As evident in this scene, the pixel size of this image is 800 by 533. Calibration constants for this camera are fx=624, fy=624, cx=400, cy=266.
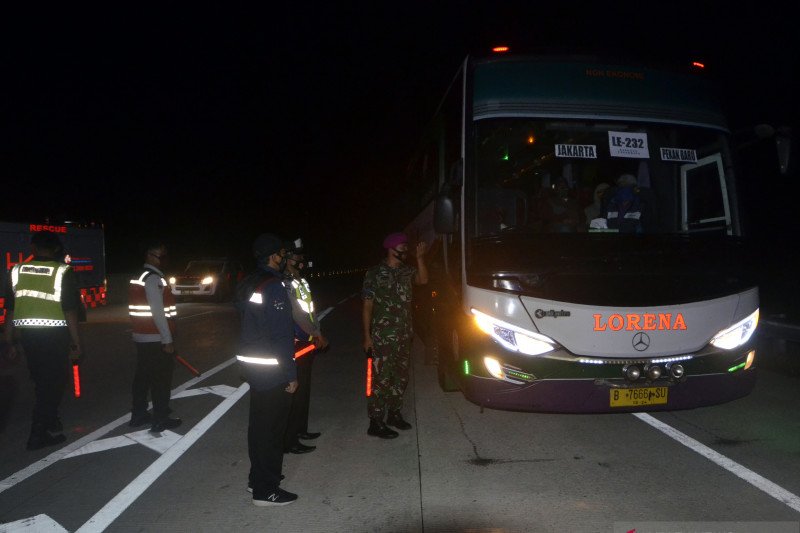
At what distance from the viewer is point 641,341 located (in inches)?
194

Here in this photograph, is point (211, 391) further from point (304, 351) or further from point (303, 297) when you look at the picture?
point (303, 297)

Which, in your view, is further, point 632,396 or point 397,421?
point 397,421

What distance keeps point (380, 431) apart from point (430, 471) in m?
1.03

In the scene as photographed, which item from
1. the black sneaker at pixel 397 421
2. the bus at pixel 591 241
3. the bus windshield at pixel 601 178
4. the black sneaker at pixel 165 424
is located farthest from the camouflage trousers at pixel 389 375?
the black sneaker at pixel 165 424

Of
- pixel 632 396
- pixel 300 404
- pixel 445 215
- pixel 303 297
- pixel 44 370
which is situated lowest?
pixel 300 404

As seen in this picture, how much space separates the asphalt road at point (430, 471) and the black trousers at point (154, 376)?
0.89 ft

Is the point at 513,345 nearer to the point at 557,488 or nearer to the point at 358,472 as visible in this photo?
the point at 557,488

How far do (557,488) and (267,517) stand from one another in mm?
2006

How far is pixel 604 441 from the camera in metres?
5.54

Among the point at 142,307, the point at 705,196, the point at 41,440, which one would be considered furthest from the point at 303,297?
the point at 705,196

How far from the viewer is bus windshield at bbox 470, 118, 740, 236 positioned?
5707 millimetres

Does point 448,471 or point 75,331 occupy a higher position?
point 75,331

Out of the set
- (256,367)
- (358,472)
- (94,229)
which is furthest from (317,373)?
(94,229)

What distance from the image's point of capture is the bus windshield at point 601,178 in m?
5.71
